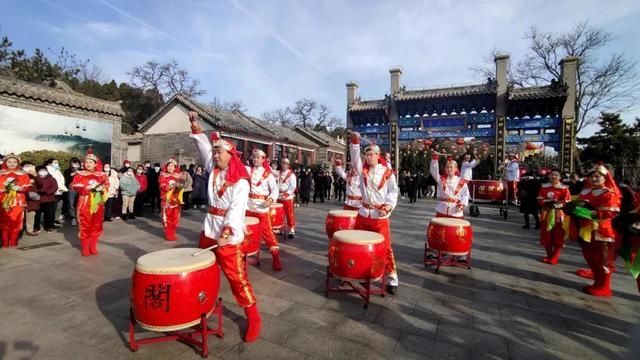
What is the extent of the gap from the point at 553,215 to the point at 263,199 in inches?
202

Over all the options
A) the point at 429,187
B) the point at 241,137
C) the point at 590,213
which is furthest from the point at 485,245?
the point at 241,137

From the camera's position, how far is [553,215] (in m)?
5.88

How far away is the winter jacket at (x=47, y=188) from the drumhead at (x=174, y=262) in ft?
21.2

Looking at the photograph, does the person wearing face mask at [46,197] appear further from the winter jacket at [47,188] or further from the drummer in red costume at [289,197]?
the drummer in red costume at [289,197]

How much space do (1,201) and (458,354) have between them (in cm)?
782

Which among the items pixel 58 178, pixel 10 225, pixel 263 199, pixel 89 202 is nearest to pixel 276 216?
pixel 263 199

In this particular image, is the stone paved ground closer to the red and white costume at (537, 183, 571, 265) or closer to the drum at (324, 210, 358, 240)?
the red and white costume at (537, 183, 571, 265)

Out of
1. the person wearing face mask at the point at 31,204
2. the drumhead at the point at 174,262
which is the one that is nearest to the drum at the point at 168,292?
the drumhead at the point at 174,262

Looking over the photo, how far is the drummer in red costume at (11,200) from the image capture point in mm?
6008

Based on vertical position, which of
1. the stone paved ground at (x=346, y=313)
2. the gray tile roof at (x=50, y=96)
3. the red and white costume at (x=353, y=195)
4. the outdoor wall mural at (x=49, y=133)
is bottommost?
the stone paved ground at (x=346, y=313)

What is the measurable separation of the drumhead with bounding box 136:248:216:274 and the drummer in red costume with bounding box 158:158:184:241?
14.0ft

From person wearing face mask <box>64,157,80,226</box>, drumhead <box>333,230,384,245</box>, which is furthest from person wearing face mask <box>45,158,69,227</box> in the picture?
drumhead <box>333,230,384,245</box>

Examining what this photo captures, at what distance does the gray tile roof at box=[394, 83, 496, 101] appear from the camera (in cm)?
1942

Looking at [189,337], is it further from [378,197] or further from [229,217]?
[378,197]
